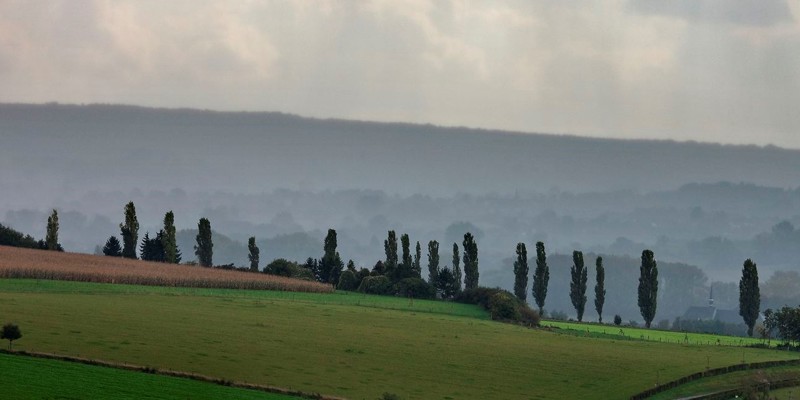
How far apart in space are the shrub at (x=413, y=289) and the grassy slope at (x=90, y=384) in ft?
303

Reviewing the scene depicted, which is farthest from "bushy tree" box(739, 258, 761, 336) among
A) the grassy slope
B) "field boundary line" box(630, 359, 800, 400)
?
the grassy slope

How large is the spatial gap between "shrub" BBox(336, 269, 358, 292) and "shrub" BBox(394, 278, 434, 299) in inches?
258

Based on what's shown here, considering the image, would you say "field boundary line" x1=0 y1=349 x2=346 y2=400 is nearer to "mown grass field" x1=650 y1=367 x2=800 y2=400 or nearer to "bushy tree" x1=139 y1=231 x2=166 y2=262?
"mown grass field" x1=650 y1=367 x2=800 y2=400

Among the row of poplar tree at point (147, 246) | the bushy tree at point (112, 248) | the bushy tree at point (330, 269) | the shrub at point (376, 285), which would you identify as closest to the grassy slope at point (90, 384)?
the shrub at point (376, 285)

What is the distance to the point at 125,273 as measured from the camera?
457 ft

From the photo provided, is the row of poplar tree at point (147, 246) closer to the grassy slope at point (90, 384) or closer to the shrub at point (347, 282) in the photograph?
the shrub at point (347, 282)

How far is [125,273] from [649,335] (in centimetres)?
7027

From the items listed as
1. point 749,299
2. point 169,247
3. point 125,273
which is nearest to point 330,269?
point 169,247

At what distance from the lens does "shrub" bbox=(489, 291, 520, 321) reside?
15788 centimetres

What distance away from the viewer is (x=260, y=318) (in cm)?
11706

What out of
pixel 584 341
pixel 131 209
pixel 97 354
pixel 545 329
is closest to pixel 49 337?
pixel 97 354

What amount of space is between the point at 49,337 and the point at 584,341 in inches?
2723

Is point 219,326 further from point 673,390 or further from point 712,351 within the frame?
point 712,351

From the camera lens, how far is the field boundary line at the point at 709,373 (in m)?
102
